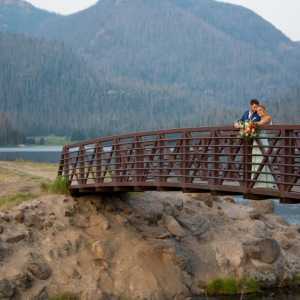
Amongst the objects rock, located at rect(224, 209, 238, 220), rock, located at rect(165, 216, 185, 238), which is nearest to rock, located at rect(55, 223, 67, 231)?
rock, located at rect(165, 216, 185, 238)

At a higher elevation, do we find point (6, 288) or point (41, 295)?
point (6, 288)

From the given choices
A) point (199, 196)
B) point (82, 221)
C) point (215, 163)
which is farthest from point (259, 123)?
point (199, 196)

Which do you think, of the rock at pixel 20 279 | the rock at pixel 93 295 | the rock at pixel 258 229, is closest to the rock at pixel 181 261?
the rock at pixel 93 295

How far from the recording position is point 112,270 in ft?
43.8

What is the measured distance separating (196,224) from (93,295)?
21.7 ft

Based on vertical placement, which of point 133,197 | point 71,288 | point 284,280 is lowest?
point 284,280

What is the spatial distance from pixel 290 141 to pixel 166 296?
6.52 meters

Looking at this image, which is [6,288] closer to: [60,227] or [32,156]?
[60,227]

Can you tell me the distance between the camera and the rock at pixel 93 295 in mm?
11898

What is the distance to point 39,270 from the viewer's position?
40.2 ft

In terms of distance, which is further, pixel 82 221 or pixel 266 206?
pixel 266 206

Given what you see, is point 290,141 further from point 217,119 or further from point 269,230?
point 217,119

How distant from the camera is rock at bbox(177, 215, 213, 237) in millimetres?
17141

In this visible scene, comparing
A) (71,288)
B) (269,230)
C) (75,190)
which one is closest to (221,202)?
(269,230)
